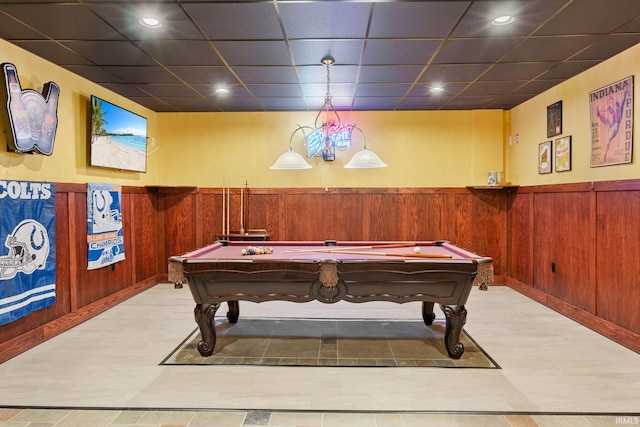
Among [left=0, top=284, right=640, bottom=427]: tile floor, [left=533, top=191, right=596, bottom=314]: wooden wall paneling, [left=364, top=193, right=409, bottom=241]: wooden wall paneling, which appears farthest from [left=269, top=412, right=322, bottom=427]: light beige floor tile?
[left=364, top=193, right=409, bottom=241]: wooden wall paneling

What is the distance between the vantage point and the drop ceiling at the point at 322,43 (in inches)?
120

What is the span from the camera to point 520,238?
613cm

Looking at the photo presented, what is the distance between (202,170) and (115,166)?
5.26 feet

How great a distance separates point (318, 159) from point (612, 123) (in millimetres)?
3890

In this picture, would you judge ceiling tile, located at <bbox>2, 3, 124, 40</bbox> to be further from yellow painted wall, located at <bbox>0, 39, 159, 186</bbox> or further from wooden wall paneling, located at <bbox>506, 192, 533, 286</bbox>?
wooden wall paneling, located at <bbox>506, 192, 533, 286</bbox>

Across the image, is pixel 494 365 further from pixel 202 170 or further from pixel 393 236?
pixel 202 170

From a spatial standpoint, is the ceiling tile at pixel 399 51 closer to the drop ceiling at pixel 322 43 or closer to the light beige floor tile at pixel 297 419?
the drop ceiling at pixel 322 43

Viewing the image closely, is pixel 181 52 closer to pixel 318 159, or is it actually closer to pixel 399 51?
pixel 399 51

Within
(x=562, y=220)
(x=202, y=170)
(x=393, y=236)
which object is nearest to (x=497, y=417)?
(x=562, y=220)

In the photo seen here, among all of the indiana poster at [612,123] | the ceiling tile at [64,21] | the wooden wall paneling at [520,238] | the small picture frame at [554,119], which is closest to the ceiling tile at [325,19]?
the ceiling tile at [64,21]

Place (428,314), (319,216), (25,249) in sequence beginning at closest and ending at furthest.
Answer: (25,249), (428,314), (319,216)

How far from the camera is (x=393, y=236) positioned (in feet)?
21.7

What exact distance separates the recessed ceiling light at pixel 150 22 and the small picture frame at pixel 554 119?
4554 millimetres

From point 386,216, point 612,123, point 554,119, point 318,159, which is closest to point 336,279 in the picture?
point 612,123
